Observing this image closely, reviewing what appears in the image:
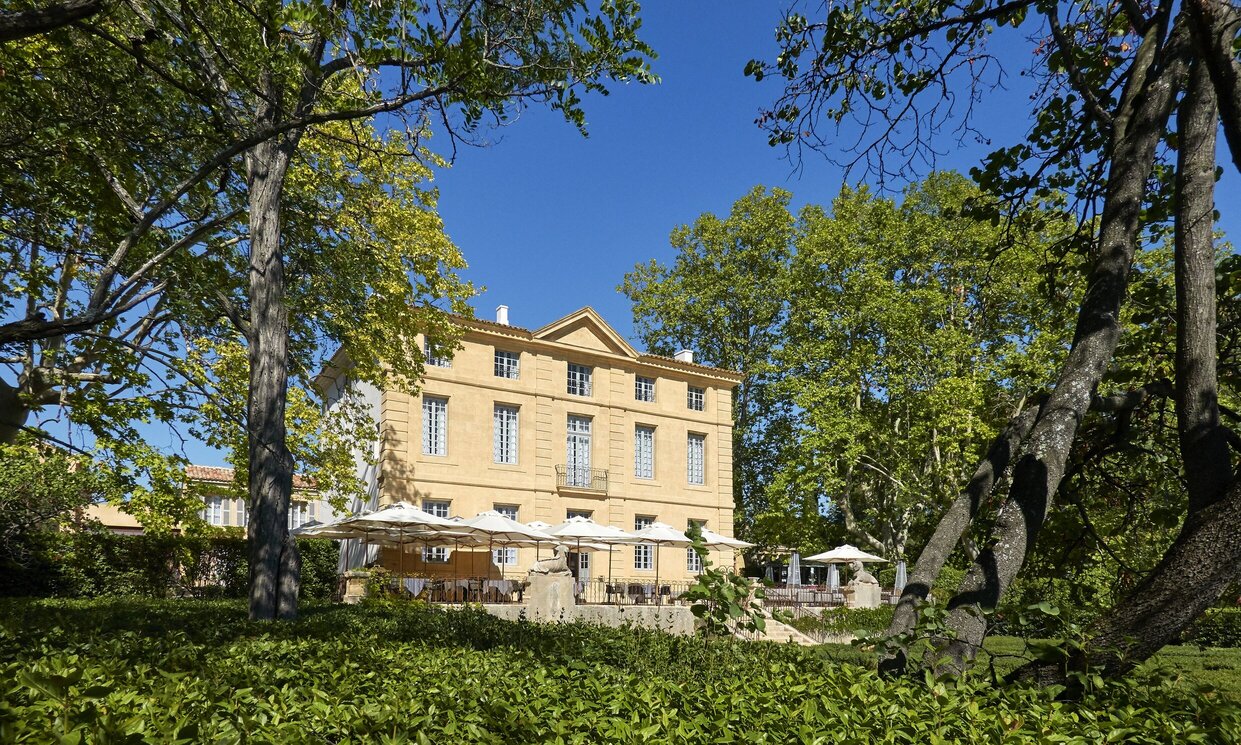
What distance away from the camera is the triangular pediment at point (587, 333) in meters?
29.3

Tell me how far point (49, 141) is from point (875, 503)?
104ft

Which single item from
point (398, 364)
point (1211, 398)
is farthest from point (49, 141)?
point (398, 364)

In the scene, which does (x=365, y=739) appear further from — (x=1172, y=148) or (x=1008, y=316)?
(x=1008, y=316)

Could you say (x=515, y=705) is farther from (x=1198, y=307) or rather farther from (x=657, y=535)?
(x=657, y=535)

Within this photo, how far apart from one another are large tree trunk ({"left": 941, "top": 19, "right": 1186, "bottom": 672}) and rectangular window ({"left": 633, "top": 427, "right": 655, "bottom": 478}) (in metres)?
26.8

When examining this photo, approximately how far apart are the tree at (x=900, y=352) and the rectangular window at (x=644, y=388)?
5.29 metres

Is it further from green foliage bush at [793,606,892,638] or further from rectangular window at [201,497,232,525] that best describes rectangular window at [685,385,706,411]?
rectangular window at [201,497,232,525]

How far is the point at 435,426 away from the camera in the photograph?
1047 inches

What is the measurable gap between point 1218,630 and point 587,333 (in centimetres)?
2031

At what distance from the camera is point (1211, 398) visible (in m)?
4.00

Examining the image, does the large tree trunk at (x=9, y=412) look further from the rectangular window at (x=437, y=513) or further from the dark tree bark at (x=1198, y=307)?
the rectangular window at (x=437, y=513)

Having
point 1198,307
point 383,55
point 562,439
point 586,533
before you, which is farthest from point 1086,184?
point 562,439

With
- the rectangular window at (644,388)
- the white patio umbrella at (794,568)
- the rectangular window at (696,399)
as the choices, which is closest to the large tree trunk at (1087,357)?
the rectangular window at (644,388)

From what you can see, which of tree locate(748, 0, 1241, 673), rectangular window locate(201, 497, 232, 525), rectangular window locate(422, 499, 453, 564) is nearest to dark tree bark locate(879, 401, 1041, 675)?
tree locate(748, 0, 1241, 673)
